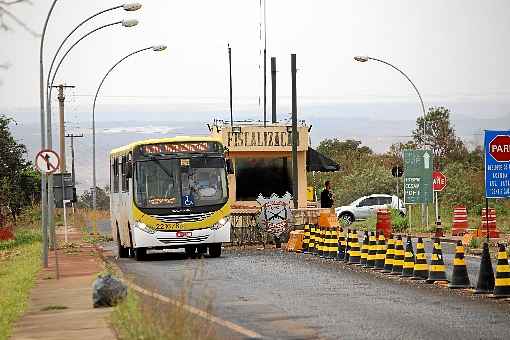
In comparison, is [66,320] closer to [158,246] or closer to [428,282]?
[428,282]

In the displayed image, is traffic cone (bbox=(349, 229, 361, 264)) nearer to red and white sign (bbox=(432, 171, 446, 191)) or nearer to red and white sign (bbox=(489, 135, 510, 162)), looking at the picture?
red and white sign (bbox=(489, 135, 510, 162))

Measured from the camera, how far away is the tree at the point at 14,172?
254 ft

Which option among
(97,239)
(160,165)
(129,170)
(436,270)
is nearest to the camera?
(436,270)

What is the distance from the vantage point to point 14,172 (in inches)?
3130

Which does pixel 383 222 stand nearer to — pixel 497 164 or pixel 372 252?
pixel 372 252

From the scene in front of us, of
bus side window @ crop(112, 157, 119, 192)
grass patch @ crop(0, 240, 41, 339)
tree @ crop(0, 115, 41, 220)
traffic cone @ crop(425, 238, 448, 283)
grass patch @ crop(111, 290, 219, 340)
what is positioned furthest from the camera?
tree @ crop(0, 115, 41, 220)

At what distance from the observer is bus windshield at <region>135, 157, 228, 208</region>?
34062 mm

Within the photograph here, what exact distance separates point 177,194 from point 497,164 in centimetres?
1074

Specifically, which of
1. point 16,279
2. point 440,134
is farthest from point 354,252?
point 440,134

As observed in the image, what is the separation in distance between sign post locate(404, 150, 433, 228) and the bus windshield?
14.4 m

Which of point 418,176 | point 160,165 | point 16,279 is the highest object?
point 160,165

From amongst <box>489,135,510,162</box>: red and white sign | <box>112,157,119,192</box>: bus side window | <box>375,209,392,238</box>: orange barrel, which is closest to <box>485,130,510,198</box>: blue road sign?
<box>489,135,510,162</box>: red and white sign

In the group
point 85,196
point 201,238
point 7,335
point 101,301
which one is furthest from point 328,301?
point 85,196

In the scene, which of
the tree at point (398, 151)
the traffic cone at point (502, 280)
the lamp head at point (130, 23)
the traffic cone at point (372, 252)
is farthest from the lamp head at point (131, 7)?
the tree at point (398, 151)
